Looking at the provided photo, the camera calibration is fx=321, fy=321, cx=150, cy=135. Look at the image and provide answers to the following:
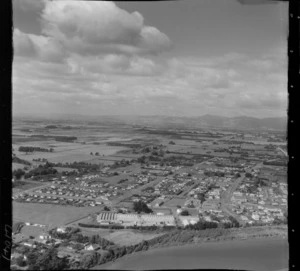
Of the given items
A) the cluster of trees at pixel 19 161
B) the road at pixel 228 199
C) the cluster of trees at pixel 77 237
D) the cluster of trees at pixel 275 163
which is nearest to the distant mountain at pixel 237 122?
the cluster of trees at pixel 275 163

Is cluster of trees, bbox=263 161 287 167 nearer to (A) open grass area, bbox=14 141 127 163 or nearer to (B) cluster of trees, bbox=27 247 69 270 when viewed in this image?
(A) open grass area, bbox=14 141 127 163

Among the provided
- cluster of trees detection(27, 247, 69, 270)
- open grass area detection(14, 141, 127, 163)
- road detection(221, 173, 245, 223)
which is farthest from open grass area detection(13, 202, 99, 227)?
road detection(221, 173, 245, 223)

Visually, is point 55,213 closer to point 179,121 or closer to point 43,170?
point 43,170

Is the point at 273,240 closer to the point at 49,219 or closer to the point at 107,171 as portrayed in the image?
the point at 107,171

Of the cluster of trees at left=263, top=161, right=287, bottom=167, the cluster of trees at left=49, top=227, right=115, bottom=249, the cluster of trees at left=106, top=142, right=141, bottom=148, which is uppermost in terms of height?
the cluster of trees at left=106, top=142, right=141, bottom=148

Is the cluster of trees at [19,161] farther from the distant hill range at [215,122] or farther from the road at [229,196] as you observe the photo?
the road at [229,196]

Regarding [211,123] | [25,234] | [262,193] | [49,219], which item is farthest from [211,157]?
[25,234]

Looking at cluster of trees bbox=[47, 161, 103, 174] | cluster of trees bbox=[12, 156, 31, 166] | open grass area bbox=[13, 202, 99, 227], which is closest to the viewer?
cluster of trees bbox=[12, 156, 31, 166]
